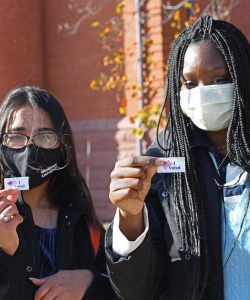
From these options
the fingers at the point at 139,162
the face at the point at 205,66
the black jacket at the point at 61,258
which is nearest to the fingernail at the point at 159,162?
the fingers at the point at 139,162

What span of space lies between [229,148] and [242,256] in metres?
0.40

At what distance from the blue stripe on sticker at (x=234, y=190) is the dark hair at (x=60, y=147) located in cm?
79

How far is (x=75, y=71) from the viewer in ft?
36.6

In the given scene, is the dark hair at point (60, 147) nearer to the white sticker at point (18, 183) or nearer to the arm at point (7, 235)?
the white sticker at point (18, 183)

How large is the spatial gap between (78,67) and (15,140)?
8522 mm

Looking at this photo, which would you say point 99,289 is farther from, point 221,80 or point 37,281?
point 221,80

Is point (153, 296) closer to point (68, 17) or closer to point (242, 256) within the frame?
point (242, 256)

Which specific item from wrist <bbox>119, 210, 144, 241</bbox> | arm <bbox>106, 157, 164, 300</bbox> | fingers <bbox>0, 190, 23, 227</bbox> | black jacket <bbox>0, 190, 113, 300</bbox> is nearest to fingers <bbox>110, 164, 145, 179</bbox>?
arm <bbox>106, 157, 164, 300</bbox>

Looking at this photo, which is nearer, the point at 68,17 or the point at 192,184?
the point at 192,184

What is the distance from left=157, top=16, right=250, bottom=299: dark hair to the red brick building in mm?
7347

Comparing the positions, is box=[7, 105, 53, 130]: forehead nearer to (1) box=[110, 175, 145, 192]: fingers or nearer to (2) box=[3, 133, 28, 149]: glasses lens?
(2) box=[3, 133, 28, 149]: glasses lens

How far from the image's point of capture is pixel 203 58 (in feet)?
7.61

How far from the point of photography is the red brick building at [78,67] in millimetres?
10336

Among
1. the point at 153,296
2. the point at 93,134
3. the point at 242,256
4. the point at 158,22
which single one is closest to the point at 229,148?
the point at 242,256
